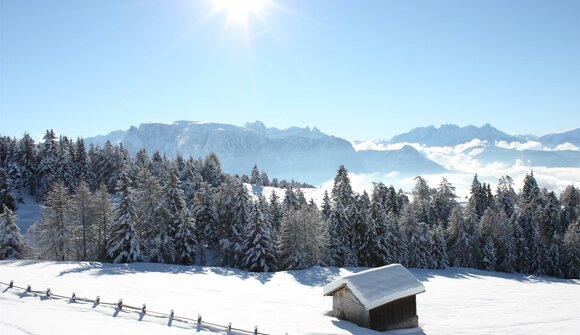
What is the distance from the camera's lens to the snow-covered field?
57.5 ft

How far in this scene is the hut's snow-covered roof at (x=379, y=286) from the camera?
77.5 feet

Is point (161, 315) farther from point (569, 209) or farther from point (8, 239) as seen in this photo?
point (569, 209)

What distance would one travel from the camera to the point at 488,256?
59812mm

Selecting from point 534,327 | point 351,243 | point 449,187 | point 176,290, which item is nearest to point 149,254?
point 176,290

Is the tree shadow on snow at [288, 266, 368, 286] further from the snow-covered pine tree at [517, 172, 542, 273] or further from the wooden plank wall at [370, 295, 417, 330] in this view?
the snow-covered pine tree at [517, 172, 542, 273]

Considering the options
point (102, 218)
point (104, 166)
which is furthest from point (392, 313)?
point (104, 166)

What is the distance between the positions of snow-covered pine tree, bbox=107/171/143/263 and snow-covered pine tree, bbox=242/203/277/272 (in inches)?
501

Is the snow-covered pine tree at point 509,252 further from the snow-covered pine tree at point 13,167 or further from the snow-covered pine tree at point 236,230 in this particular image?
the snow-covered pine tree at point 13,167

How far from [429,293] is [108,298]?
89.7 ft

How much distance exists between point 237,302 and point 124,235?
21316mm

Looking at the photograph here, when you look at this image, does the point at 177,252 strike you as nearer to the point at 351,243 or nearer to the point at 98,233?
the point at 98,233

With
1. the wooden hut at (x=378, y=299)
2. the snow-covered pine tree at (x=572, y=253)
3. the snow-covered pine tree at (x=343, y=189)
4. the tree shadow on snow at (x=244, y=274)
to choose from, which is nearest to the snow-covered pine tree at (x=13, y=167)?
the tree shadow on snow at (x=244, y=274)

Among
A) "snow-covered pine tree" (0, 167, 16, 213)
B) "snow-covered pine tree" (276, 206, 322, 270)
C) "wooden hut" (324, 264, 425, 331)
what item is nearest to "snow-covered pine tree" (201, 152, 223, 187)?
"snow-covered pine tree" (0, 167, 16, 213)

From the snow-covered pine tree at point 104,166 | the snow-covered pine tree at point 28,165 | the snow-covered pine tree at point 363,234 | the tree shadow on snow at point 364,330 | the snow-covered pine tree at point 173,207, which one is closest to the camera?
the tree shadow on snow at point 364,330
